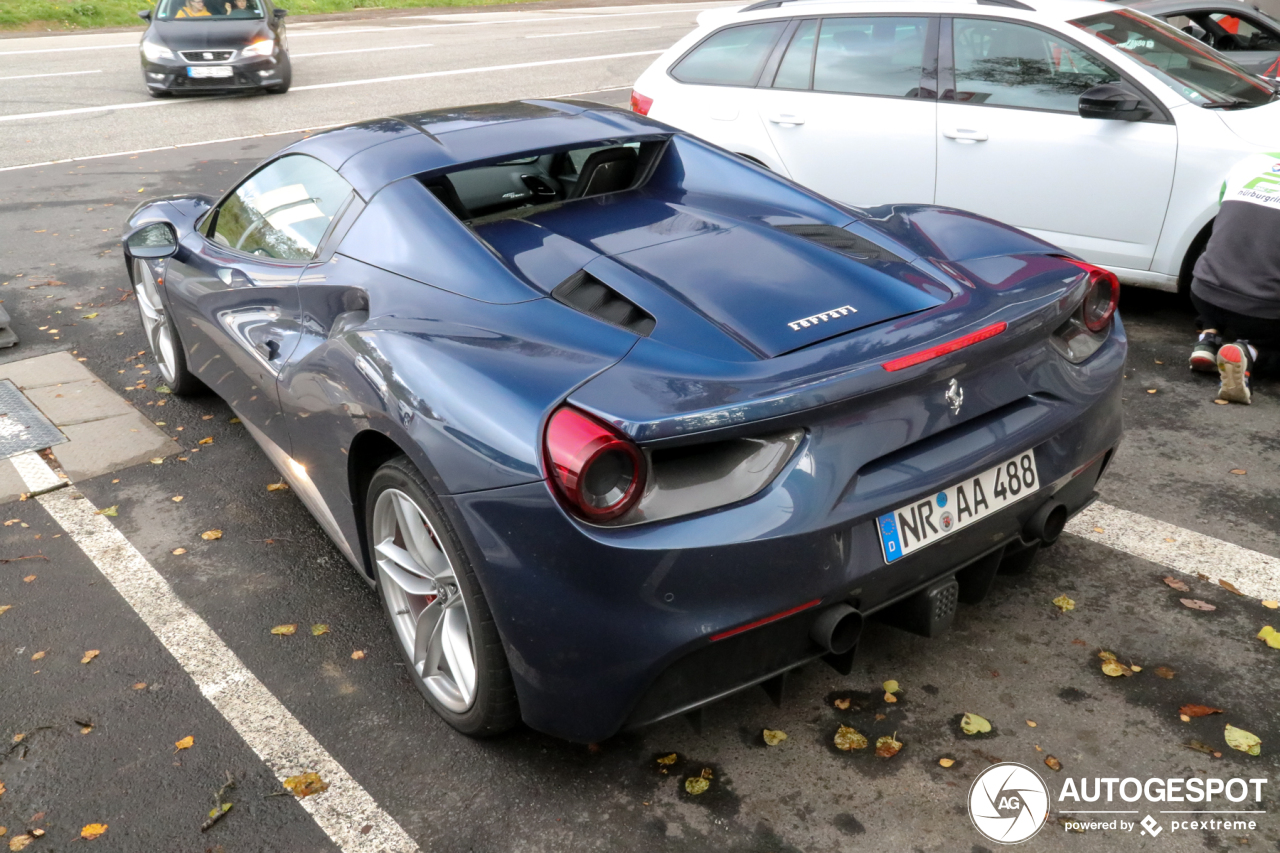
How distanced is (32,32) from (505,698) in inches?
930

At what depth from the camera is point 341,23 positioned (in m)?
23.7

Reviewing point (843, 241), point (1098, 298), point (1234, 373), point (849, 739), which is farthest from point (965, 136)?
point (849, 739)

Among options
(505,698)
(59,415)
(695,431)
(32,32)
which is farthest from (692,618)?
(32,32)

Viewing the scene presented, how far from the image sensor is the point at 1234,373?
4711mm

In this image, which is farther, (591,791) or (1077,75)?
(1077,75)

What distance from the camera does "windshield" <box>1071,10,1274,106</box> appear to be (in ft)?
17.8

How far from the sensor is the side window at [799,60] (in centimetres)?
641

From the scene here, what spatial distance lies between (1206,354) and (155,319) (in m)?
5.13

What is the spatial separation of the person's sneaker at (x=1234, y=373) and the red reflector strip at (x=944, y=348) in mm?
2668

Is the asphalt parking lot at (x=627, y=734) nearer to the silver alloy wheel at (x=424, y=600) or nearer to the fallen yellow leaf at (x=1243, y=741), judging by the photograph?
the fallen yellow leaf at (x=1243, y=741)

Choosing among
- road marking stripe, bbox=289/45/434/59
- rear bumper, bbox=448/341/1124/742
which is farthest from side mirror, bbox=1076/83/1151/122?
road marking stripe, bbox=289/45/434/59

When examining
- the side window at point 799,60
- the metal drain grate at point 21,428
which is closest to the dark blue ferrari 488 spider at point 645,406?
the metal drain grate at point 21,428

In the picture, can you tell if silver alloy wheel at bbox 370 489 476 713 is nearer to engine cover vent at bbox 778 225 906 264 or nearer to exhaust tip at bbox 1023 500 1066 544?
engine cover vent at bbox 778 225 906 264

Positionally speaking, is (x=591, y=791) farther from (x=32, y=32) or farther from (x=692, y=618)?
(x=32, y=32)
